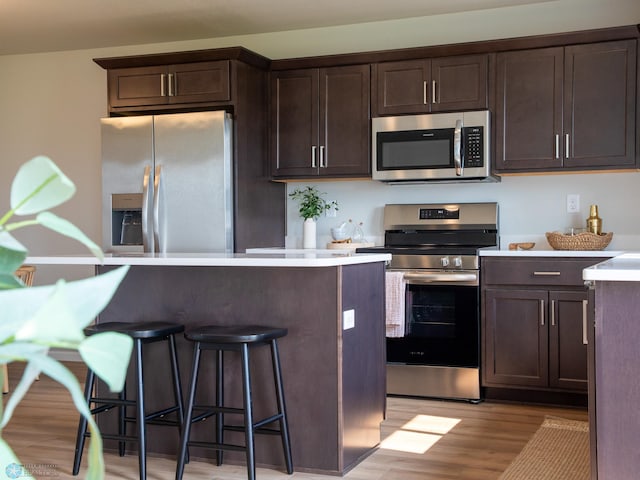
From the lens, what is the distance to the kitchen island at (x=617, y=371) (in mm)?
1927

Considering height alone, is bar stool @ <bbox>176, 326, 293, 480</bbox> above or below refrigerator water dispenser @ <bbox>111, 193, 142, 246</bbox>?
below

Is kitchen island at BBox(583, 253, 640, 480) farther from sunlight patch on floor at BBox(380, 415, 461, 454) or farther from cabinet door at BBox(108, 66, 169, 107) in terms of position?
cabinet door at BBox(108, 66, 169, 107)

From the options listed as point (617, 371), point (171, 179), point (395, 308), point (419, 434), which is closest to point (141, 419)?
point (419, 434)

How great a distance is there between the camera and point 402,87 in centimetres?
466

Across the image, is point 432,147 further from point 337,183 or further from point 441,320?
point 441,320

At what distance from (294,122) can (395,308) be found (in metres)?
1.44

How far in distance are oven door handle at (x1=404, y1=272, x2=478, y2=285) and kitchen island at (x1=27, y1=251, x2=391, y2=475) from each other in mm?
1045

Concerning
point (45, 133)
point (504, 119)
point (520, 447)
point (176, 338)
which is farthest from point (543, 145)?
point (45, 133)

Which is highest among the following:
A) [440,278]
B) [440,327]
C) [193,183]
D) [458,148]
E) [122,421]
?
[458,148]

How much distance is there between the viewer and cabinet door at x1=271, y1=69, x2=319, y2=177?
4.89m

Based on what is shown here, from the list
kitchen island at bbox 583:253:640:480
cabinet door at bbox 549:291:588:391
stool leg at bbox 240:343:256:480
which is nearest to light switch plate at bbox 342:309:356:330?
stool leg at bbox 240:343:256:480

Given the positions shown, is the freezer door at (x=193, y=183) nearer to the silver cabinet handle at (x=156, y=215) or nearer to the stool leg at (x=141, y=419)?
the silver cabinet handle at (x=156, y=215)

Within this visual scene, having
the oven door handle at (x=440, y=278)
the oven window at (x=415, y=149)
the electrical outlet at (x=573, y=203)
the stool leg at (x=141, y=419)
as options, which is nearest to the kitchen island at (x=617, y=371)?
the stool leg at (x=141, y=419)

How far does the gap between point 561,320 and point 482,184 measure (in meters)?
1.09
